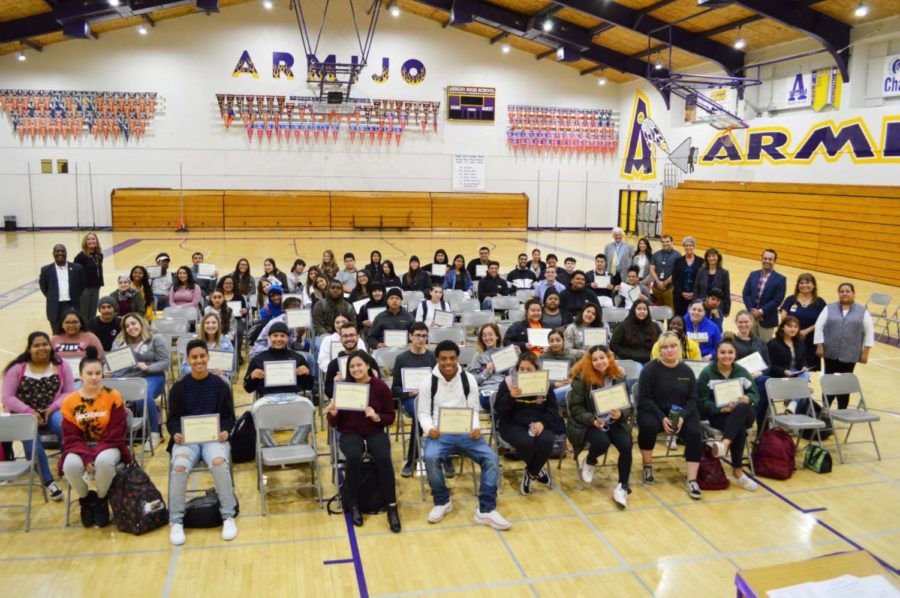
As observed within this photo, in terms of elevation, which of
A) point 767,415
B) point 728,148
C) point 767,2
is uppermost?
point 767,2

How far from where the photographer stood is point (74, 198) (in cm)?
2325

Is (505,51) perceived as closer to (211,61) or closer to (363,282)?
(211,61)

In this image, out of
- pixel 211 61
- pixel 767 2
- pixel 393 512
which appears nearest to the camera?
pixel 393 512

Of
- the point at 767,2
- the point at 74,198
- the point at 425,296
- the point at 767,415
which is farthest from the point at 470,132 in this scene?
the point at 767,415

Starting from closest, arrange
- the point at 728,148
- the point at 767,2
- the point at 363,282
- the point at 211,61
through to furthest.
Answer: the point at 363,282, the point at 767,2, the point at 728,148, the point at 211,61

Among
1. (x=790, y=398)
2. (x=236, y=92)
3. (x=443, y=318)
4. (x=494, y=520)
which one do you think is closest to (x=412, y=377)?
(x=494, y=520)

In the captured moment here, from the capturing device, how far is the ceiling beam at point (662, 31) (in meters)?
17.7

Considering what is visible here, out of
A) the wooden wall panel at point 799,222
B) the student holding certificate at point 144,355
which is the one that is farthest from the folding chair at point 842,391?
the wooden wall panel at point 799,222

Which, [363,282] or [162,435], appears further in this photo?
[363,282]

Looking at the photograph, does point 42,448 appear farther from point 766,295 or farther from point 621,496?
point 766,295

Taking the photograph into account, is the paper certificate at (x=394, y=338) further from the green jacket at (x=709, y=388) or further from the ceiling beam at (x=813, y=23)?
the ceiling beam at (x=813, y=23)

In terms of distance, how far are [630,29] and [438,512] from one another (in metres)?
16.5

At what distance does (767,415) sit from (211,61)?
72.0ft

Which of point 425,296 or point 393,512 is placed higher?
point 425,296
